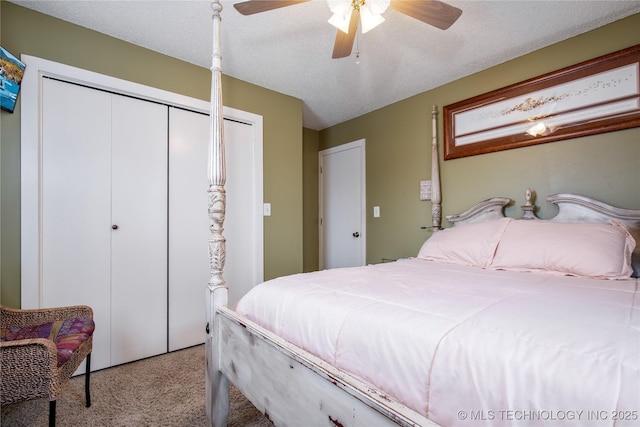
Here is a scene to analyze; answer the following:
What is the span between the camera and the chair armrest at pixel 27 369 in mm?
1117

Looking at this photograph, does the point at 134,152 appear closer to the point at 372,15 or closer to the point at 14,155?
the point at 14,155

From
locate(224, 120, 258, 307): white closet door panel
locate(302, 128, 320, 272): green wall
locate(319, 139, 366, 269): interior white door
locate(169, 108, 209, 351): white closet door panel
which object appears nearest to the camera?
locate(169, 108, 209, 351): white closet door panel

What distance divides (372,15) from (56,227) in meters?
2.28

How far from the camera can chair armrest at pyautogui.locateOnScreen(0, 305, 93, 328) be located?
1485mm

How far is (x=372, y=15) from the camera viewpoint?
4.64ft

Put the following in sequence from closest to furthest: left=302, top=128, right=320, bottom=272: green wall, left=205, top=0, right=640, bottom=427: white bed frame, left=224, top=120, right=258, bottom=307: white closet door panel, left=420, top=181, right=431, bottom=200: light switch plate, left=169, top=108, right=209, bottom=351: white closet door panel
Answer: left=205, top=0, right=640, bottom=427: white bed frame, left=169, top=108, right=209, bottom=351: white closet door panel, left=224, top=120, right=258, bottom=307: white closet door panel, left=420, top=181, right=431, bottom=200: light switch plate, left=302, top=128, right=320, bottom=272: green wall

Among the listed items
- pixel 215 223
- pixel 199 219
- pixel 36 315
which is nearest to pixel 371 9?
pixel 215 223

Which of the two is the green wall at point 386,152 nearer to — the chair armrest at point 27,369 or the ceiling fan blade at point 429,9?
the chair armrest at point 27,369

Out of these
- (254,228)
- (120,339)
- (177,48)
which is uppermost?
(177,48)

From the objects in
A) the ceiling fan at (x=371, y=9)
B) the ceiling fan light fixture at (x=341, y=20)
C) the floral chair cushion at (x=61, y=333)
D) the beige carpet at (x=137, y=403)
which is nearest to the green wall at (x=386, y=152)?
the floral chair cushion at (x=61, y=333)

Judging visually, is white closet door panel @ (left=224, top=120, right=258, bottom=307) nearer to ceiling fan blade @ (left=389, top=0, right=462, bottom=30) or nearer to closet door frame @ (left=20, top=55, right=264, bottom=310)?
closet door frame @ (left=20, top=55, right=264, bottom=310)

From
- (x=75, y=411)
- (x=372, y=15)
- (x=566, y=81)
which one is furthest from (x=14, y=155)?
(x=566, y=81)

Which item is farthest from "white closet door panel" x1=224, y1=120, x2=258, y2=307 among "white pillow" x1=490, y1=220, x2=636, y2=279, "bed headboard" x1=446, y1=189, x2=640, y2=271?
"white pillow" x1=490, y1=220, x2=636, y2=279

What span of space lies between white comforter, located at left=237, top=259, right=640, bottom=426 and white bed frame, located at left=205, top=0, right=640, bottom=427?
86 millimetres
